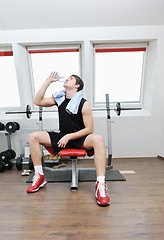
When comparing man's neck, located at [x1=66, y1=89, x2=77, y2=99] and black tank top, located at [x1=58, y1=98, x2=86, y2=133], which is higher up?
man's neck, located at [x1=66, y1=89, x2=77, y2=99]

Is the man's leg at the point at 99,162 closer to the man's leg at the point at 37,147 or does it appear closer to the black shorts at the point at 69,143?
the black shorts at the point at 69,143

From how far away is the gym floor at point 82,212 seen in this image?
1.27 m

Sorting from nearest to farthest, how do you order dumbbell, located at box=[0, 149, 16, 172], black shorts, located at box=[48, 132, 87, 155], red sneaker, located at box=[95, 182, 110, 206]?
red sneaker, located at box=[95, 182, 110, 206]
black shorts, located at box=[48, 132, 87, 155]
dumbbell, located at box=[0, 149, 16, 172]

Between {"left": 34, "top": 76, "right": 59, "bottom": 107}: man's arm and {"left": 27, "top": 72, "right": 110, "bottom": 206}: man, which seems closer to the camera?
{"left": 27, "top": 72, "right": 110, "bottom": 206}: man

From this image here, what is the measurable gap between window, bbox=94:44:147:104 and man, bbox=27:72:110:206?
1.33 m

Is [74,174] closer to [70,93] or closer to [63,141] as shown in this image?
[63,141]

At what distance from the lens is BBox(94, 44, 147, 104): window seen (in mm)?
3035

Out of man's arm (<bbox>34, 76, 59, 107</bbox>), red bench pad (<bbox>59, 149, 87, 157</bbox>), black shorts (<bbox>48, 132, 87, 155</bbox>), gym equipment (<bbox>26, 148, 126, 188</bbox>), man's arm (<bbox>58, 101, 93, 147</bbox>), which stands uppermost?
man's arm (<bbox>34, 76, 59, 107</bbox>)

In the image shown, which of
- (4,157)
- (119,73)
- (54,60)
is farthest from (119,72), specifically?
(4,157)

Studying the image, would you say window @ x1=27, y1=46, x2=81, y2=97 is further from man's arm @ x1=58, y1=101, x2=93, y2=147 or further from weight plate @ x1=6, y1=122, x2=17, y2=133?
man's arm @ x1=58, y1=101, x2=93, y2=147

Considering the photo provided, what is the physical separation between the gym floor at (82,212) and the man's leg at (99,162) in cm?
10

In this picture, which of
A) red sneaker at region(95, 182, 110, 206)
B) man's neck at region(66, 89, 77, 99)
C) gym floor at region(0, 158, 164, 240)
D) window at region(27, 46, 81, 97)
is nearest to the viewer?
gym floor at region(0, 158, 164, 240)

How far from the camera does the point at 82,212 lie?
152 centimetres

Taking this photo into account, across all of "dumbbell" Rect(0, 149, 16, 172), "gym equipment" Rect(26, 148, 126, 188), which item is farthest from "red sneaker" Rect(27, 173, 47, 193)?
"dumbbell" Rect(0, 149, 16, 172)
